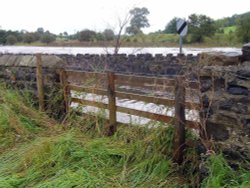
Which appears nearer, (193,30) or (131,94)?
(131,94)

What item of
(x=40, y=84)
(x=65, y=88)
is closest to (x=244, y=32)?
(x=40, y=84)

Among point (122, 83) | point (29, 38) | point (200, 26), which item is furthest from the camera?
point (29, 38)

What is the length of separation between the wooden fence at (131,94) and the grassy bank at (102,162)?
0.15 meters

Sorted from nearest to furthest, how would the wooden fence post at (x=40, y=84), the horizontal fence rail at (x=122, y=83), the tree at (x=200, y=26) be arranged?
the horizontal fence rail at (x=122, y=83) → the wooden fence post at (x=40, y=84) → the tree at (x=200, y=26)

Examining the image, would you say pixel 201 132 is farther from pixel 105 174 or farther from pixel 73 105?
pixel 73 105

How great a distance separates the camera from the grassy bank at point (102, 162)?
149 inches

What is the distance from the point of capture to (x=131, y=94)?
4.86 meters

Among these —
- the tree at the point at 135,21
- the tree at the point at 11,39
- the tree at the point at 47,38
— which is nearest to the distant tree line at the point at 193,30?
the tree at the point at 135,21

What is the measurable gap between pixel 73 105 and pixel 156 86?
6.39 feet

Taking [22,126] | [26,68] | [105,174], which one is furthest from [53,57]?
[105,174]

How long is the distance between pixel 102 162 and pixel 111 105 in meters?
1.04

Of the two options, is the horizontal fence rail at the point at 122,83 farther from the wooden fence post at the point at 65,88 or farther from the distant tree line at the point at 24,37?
the distant tree line at the point at 24,37

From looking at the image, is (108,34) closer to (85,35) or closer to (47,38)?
(85,35)

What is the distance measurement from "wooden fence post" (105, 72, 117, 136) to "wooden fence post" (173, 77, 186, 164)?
123cm
